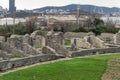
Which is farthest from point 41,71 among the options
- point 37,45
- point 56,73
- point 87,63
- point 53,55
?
point 37,45

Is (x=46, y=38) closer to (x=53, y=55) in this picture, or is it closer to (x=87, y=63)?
(x=53, y=55)

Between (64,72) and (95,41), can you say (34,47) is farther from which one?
(64,72)

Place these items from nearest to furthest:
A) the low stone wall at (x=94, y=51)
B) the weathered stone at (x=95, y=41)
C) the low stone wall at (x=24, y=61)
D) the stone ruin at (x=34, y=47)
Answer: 1. the low stone wall at (x=24, y=61)
2. the stone ruin at (x=34, y=47)
3. the low stone wall at (x=94, y=51)
4. the weathered stone at (x=95, y=41)

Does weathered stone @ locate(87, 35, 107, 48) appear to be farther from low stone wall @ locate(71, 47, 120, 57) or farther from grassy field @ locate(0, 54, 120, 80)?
grassy field @ locate(0, 54, 120, 80)

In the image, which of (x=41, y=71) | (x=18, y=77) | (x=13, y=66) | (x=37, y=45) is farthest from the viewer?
(x=37, y=45)

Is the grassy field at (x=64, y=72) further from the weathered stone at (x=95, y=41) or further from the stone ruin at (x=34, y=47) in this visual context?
the weathered stone at (x=95, y=41)

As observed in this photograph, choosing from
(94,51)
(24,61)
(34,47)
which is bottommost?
(94,51)

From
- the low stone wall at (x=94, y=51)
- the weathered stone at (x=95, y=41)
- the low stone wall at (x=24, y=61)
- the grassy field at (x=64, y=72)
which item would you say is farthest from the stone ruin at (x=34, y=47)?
the grassy field at (x=64, y=72)

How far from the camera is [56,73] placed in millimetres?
24172

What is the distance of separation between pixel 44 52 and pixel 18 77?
1218cm

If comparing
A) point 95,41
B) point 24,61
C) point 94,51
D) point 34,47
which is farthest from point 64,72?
point 95,41

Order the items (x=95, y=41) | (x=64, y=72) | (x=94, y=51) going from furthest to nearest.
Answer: (x=95, y=41)
(x=94, y=51)
(x=64, y=72)

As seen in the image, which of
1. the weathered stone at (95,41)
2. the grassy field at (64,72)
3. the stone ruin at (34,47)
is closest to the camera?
the grassy field at (64,72)

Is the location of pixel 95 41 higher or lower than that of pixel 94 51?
higher
